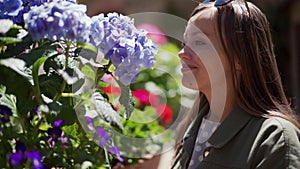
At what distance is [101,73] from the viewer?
4.05 ft

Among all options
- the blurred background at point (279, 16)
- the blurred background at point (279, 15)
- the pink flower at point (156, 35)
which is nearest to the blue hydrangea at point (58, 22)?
the pink flower at point (156, 35)

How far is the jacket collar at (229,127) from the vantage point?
1646 millimetres

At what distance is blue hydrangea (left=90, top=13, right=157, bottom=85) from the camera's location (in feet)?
3.81

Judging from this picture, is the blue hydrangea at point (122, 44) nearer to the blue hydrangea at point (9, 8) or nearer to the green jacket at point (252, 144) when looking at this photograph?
the blue hydrangea at point (9, 8)

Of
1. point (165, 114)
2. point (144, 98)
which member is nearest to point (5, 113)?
point (165, 114)

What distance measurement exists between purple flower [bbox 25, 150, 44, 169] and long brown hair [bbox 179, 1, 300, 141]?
0.72m

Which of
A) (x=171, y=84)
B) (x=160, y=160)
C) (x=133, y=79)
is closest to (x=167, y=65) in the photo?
(x=171, y=84)

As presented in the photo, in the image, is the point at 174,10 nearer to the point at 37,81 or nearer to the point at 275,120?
the point at 275,120

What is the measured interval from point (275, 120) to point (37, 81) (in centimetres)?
73

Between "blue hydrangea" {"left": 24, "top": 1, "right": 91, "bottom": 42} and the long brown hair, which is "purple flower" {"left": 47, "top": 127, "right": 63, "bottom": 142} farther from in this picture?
the long brown hair

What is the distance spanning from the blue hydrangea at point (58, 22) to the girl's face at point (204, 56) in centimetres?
60

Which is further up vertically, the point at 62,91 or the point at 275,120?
the point at 62,91

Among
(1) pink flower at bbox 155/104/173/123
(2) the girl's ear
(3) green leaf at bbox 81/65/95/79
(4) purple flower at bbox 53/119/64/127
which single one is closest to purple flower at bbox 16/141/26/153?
(4) purple flower at bbox 53/119/64/127

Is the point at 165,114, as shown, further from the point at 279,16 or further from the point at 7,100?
the point at 279,16
